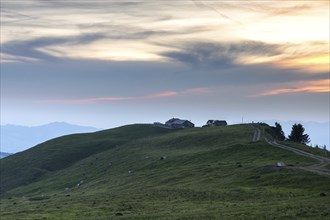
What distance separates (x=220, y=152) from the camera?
5054 inches

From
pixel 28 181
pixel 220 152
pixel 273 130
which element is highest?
pixel 273 130

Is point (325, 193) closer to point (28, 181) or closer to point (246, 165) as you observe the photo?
point (246, 165)

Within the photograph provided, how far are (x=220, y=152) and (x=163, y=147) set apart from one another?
1990 inches

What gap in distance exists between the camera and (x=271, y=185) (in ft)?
250

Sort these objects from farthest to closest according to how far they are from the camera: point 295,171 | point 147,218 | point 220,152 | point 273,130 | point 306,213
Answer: point 273,130, point 220,152, point 295,171, point 147,218, point 306,213

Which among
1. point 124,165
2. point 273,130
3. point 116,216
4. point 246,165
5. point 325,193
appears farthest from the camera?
point 273,130

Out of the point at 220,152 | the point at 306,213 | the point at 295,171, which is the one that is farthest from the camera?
the point at 220,152

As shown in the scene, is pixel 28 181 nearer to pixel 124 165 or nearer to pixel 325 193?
pixel 124 165

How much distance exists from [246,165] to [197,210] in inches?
1703

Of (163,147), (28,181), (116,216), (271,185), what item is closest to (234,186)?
(271,185)

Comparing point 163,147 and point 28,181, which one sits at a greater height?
point 163,147

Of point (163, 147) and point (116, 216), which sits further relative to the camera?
point (163, 147)

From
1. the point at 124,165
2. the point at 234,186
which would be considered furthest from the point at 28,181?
the point at 234,186

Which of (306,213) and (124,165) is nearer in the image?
(306,213)
